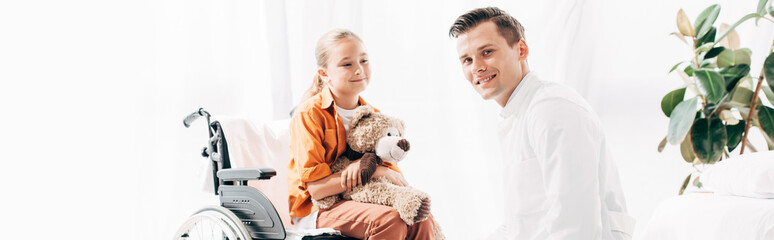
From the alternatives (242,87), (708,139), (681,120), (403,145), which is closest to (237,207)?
(403,145)

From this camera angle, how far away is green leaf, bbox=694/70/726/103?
2.12 m

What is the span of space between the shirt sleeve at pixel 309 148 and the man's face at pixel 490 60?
2.04 feet

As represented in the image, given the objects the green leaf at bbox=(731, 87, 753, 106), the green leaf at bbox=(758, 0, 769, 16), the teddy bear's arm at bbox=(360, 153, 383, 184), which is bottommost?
the teddy bear's arm at bbox=(360, 153, 383, 184)

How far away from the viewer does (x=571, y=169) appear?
1.05m

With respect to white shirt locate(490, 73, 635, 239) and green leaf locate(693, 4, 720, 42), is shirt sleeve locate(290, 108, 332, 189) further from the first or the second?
green leaf locate(693, 4, 720, 42)

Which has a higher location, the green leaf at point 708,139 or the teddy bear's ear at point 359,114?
the teddy bear's ear at point 359,114

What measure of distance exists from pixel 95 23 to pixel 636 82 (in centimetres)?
240

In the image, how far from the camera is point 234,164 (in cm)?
190

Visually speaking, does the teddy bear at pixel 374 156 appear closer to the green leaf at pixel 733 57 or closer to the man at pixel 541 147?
the man at pixel 541 147

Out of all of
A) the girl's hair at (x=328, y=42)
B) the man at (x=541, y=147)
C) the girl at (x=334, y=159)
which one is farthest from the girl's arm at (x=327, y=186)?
the man at (x=541, y=147)

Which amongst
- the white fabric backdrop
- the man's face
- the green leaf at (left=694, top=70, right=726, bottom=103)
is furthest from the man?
the white fabric backdrop

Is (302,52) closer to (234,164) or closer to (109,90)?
(109,90)

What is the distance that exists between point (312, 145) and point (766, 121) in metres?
1.64

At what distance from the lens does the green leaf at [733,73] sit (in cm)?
222
